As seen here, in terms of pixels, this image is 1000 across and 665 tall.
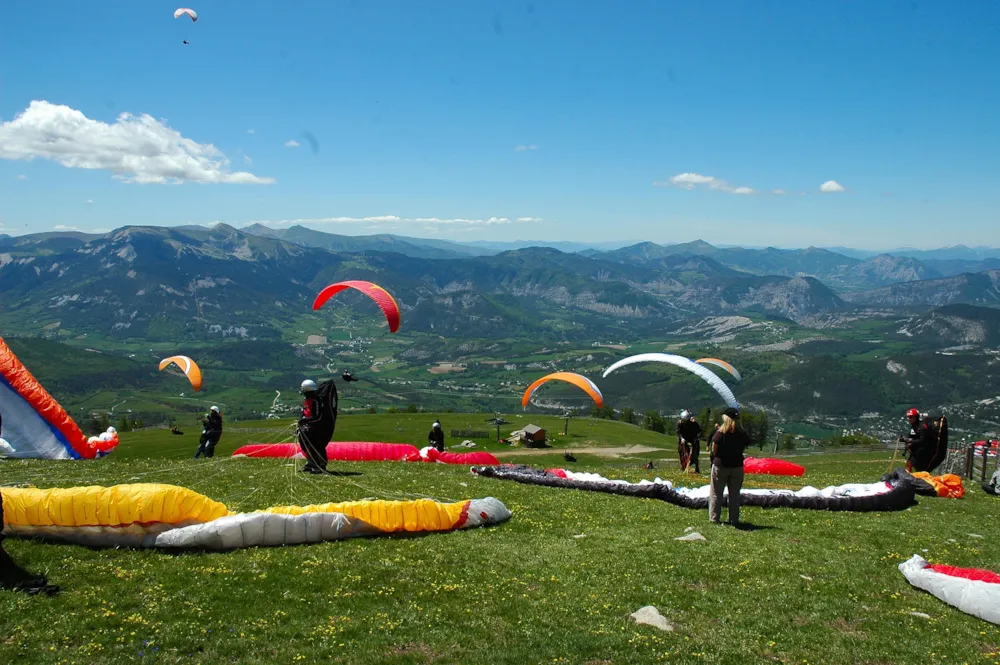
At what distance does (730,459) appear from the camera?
17766 millimetres

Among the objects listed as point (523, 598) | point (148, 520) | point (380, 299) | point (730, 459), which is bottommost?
point (523, 598)

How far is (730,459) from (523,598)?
27.9ft

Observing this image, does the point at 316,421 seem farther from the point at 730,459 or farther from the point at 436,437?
the point at 730,459

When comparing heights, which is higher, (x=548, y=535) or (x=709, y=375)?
(x=709, y=375)

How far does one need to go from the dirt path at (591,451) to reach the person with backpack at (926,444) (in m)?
48.6

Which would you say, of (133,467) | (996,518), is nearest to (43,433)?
(133,467)

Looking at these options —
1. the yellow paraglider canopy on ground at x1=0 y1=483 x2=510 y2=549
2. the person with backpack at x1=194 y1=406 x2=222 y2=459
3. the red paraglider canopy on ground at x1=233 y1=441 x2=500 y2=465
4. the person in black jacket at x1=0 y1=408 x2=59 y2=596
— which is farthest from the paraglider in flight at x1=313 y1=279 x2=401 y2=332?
the person in black jacket at x1=0 y1=408 x2=59 y2=596

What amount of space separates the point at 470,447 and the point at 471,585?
67.4 metres

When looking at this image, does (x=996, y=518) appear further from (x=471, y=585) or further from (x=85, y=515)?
(x=85, y=515)

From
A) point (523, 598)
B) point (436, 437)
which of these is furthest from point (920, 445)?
point (523, 598)

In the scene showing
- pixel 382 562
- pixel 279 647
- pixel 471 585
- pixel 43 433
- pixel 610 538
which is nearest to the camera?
pixel 279 647

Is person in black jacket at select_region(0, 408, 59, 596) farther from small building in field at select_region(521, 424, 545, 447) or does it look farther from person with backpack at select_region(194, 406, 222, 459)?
small building in field at select_region(521, 424, 545, 447)

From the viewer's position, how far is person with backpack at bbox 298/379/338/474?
23.6 metres

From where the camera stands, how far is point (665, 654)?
31.8ft
